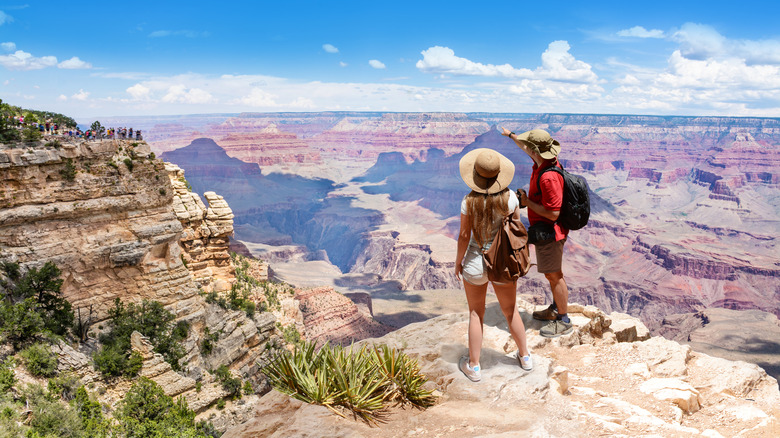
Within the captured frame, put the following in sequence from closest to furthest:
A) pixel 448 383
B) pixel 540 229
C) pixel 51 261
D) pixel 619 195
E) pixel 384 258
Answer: pixel 448 383 < pixel 540 229 < pixel 51 261 < pixel 384 258 < pixel 619 195

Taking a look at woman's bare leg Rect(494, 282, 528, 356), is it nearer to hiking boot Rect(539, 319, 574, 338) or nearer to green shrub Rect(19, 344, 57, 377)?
hiking boot Rect(539, 319, 574, 338)

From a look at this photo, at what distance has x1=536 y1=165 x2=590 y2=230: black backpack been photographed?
5.69 metres

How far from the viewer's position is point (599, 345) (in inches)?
260

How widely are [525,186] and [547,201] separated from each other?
149 m

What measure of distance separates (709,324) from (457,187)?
107024mm

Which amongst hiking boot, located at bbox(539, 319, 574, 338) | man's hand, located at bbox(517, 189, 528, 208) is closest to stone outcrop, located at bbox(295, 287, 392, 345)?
hiking boot, located at bbox(539, 319, 574, 338)

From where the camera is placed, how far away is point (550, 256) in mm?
6004

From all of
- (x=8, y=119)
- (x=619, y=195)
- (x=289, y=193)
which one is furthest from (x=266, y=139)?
(x=8, y=119)

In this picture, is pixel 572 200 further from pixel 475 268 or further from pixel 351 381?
pixel 351 381

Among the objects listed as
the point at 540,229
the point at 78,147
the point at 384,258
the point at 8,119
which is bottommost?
the point at 384,258

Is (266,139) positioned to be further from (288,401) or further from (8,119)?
(288,401)

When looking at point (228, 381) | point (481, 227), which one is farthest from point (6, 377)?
point (481, 227)

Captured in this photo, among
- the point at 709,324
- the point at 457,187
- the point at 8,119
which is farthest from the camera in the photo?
the point at 457,187

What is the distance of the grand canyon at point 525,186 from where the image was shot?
83.8 m
